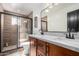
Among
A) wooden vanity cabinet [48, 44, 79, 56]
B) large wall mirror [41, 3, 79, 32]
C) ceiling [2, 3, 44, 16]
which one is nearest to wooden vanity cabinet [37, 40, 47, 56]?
wooden vanity cabinet [48, 44, 79, 56]

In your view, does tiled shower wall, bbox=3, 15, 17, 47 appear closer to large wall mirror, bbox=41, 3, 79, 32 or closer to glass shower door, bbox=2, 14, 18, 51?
glass shower door, bbox=2, 14, 18, 51

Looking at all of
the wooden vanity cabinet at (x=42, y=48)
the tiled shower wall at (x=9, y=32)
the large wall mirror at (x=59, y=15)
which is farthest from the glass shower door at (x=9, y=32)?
the wooden vanity cabinet at (x=42, y=48)

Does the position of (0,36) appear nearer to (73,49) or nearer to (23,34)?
(23,34)

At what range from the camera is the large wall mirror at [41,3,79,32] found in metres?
1.44

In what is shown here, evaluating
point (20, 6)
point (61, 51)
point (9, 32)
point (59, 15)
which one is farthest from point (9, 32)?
point (61, 51)

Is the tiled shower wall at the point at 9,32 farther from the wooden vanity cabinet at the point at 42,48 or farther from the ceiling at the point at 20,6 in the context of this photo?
the wooden vanity cabinet at the point at 42,48

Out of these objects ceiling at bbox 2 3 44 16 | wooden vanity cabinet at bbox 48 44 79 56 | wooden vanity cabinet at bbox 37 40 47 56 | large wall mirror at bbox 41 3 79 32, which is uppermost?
ceiling at bbox 2 3 44 16

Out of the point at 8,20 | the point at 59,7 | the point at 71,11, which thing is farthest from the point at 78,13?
the point at 8,20

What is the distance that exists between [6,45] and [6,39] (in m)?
0.27

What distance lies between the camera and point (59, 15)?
1682 millimetres

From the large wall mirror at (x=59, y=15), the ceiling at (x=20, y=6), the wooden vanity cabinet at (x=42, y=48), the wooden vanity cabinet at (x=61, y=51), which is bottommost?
the wooden vanity cabinet at (x=42, y=48)

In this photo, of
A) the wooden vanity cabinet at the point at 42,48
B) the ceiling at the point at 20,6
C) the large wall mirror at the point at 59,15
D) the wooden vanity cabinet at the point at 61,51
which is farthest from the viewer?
the ceiling at the point at 20,6

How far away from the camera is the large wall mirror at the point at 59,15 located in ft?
4.71

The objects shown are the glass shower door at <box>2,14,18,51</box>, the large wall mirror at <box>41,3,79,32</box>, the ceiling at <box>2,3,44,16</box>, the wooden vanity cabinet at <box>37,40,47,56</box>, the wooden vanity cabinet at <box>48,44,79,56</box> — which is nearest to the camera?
the wooden vanity cabinet at <box>48,44,79,56</box>
